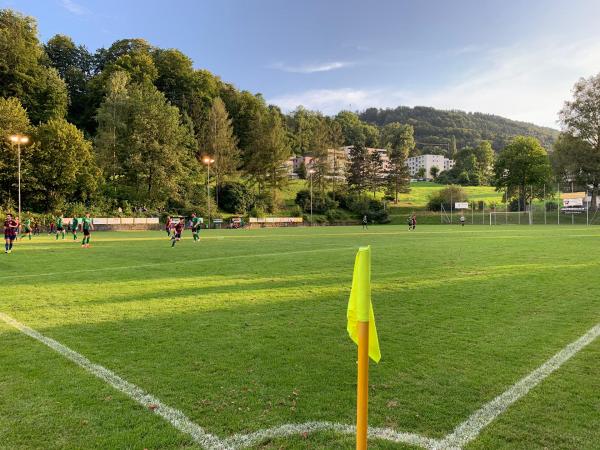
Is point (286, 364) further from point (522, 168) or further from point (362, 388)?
point (522, 168)

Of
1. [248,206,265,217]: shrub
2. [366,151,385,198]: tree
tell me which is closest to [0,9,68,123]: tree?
[248,206,265,217]: shrub

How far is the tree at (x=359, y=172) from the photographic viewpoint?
8762 centimetres

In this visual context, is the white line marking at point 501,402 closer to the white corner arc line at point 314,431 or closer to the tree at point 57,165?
the white corner arc line at point 314,431

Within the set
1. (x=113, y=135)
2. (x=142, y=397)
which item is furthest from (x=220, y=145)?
(x=142, y=397)

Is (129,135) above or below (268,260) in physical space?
above

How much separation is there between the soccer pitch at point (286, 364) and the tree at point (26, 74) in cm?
6680

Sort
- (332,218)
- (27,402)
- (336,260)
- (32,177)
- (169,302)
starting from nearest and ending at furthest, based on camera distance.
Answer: (27,402) → (169,302) → (336,260) → (32,177) → (332,218)

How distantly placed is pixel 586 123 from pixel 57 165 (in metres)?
75.2

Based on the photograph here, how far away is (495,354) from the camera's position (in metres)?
5.65

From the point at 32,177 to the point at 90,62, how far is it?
5645cm

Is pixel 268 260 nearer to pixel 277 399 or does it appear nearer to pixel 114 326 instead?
pixel 114 326

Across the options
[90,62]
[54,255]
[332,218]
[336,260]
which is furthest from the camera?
[90,62]

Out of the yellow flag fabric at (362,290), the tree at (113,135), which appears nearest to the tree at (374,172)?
the tree at (113,135)

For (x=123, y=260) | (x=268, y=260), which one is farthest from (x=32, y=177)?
(x=268, y=260)
